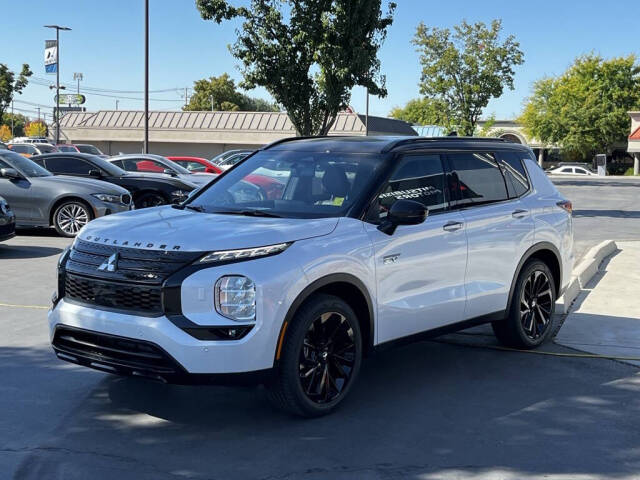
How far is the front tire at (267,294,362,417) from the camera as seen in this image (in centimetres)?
490

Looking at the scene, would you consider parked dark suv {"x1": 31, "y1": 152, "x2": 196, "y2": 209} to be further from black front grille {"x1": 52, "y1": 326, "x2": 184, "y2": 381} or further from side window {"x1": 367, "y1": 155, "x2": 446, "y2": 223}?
black front grille {"x1": 52, "y1": 326, "x2": 184, "y2": 381}

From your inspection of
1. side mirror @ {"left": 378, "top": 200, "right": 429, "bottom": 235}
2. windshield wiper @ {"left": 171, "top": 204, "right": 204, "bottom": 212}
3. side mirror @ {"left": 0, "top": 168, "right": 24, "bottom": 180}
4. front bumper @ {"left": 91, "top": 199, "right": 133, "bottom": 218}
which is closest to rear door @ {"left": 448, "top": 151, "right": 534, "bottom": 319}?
side mirror @ {"left": 378, "top": 200, "right": 429, "bottom": 235}

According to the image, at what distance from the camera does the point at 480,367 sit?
6582mm

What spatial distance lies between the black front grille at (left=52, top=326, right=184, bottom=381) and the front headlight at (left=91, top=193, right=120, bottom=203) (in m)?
9.65

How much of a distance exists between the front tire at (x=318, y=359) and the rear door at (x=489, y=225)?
1.37 m

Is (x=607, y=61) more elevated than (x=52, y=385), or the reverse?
(x=607, y=61)

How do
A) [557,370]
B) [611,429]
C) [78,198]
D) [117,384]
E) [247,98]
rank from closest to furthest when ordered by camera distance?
[611,429], [117,384], [557,370], [78,198], [247,98]

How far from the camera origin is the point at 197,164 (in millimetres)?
26422

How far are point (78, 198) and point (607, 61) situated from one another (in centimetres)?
6676

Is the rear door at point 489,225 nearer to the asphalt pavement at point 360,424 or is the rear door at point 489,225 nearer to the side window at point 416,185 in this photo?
the side window at point 416,185

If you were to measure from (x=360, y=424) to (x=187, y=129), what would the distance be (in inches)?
2314

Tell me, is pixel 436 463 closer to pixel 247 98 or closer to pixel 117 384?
pixel 117 384

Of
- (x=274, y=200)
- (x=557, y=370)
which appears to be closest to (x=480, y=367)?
(x=557, y=370)

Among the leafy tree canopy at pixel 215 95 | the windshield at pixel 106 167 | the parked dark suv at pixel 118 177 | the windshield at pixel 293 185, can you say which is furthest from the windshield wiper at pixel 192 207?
the leafy tree canopy at pixel 215 95
